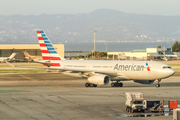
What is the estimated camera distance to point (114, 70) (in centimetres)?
4516

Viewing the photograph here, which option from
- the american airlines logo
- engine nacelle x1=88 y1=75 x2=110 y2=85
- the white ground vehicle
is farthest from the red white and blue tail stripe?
the white ground vehicle

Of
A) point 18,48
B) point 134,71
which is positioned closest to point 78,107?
point 134,71

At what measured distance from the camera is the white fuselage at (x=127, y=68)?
4284cm

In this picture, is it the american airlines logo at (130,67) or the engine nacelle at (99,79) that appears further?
the american airlines logo at (130,67)

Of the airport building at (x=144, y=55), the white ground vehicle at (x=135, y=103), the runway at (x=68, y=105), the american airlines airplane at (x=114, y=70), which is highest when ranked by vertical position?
the airport building at (x=144, y=55)

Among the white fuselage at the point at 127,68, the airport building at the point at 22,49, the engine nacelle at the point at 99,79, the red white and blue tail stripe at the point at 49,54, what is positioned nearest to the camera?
the engine nacelle at the point at 99,79

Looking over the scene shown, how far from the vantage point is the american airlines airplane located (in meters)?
42.9

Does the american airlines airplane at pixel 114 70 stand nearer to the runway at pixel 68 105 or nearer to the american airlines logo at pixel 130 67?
the american airlines logo at pixel 130 67

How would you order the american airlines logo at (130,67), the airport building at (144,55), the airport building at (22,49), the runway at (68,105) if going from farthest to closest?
the airport building at (144,55) → the airport building at (22,49) → the american airlines logo at (130,67) → the runway at (68,105)

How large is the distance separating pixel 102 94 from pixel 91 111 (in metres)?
10.5

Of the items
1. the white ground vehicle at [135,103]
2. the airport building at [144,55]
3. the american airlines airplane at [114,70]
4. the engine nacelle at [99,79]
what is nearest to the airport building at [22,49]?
the airport building at [144,55]

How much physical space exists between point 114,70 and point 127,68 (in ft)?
6.66

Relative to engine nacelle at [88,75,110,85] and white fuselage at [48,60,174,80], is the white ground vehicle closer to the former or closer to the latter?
engine nacelle at [88,75,110,85]

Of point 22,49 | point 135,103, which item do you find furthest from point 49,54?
point 22,49
